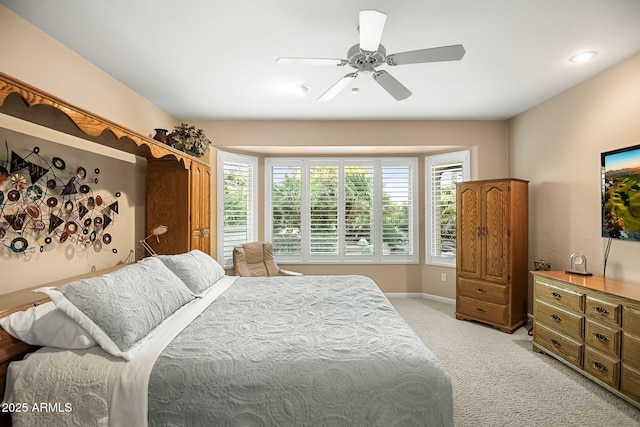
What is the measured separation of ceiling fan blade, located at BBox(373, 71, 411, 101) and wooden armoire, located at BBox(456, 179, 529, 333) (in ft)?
6.56

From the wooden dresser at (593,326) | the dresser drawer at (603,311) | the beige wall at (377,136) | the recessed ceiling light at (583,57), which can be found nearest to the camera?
the wooden dresser at (593,326)

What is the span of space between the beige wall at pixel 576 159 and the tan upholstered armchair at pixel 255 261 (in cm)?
320

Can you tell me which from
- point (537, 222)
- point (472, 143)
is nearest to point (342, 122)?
point (472, 143)

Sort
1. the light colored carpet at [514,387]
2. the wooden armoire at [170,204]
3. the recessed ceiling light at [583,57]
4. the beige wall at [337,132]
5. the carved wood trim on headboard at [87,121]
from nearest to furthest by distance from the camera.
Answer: the carved wood trim on headboard at [87,121]
the light colored carpet at [514,387]
the recessed ceiling light at [583,57]
the beige wall at [337,132]
the wooden armoire at [170,204]

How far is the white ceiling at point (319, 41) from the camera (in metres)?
2.04

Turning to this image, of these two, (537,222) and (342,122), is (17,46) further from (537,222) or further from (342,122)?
(537,222)

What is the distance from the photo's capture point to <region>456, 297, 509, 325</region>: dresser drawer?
364 cm

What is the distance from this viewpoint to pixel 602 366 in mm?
2391

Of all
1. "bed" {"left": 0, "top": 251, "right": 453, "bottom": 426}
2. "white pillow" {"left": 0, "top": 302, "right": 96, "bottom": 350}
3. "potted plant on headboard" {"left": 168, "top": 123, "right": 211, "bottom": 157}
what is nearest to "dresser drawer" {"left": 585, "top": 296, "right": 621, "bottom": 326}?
"bed" {"left": 0, "top": 251, "right": 453, "bottom": 426}

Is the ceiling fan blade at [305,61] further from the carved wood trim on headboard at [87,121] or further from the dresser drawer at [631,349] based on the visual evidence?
the dresser drawer at [631,349]

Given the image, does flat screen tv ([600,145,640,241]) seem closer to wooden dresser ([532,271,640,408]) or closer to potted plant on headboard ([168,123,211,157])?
wooden dresser ([532,271,640,408])

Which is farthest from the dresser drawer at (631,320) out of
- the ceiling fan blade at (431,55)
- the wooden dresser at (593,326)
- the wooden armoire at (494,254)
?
the ceiling fan blade at (431,55)

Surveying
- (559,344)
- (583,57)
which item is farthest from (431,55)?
(559,344)

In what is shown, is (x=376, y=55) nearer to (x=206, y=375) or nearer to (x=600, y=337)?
(x=206, y=375)
